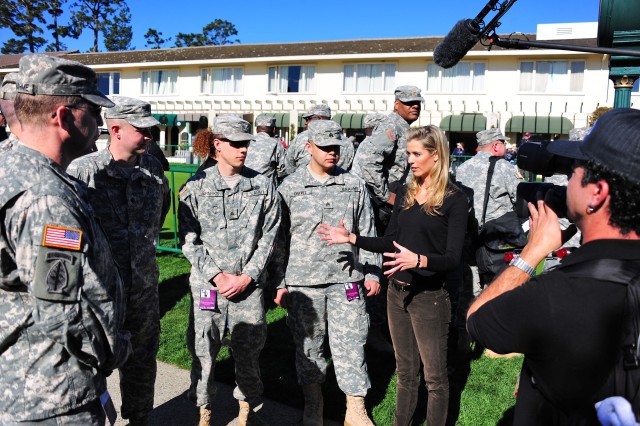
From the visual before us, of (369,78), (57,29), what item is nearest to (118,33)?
(57,29)

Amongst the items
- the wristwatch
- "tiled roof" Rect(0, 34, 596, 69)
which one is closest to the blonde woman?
the wristwatch

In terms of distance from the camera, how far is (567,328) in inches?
61.9

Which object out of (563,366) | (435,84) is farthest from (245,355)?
(435,84)

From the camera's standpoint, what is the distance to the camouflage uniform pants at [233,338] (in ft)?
12.5

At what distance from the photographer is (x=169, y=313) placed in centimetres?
637

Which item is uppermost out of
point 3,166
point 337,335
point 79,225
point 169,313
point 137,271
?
point 3,166

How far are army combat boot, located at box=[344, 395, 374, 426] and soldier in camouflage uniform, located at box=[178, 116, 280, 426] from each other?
0.68 m

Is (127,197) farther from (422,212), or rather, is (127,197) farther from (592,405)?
(592,405)

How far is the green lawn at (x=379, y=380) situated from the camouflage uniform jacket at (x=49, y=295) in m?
2.59

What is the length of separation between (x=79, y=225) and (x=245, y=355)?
2221 millimetres

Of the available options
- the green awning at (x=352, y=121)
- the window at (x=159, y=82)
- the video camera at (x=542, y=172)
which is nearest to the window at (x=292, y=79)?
the green awning at (x=352, y=121)

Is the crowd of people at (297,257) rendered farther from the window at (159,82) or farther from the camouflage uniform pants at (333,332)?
the window at (159,82)

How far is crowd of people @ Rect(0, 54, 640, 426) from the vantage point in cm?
161

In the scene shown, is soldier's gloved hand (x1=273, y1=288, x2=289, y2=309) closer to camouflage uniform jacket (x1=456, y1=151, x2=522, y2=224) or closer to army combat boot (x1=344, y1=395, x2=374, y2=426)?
army combat boot (x1=344, y1=395, x2=374, y2=426)
